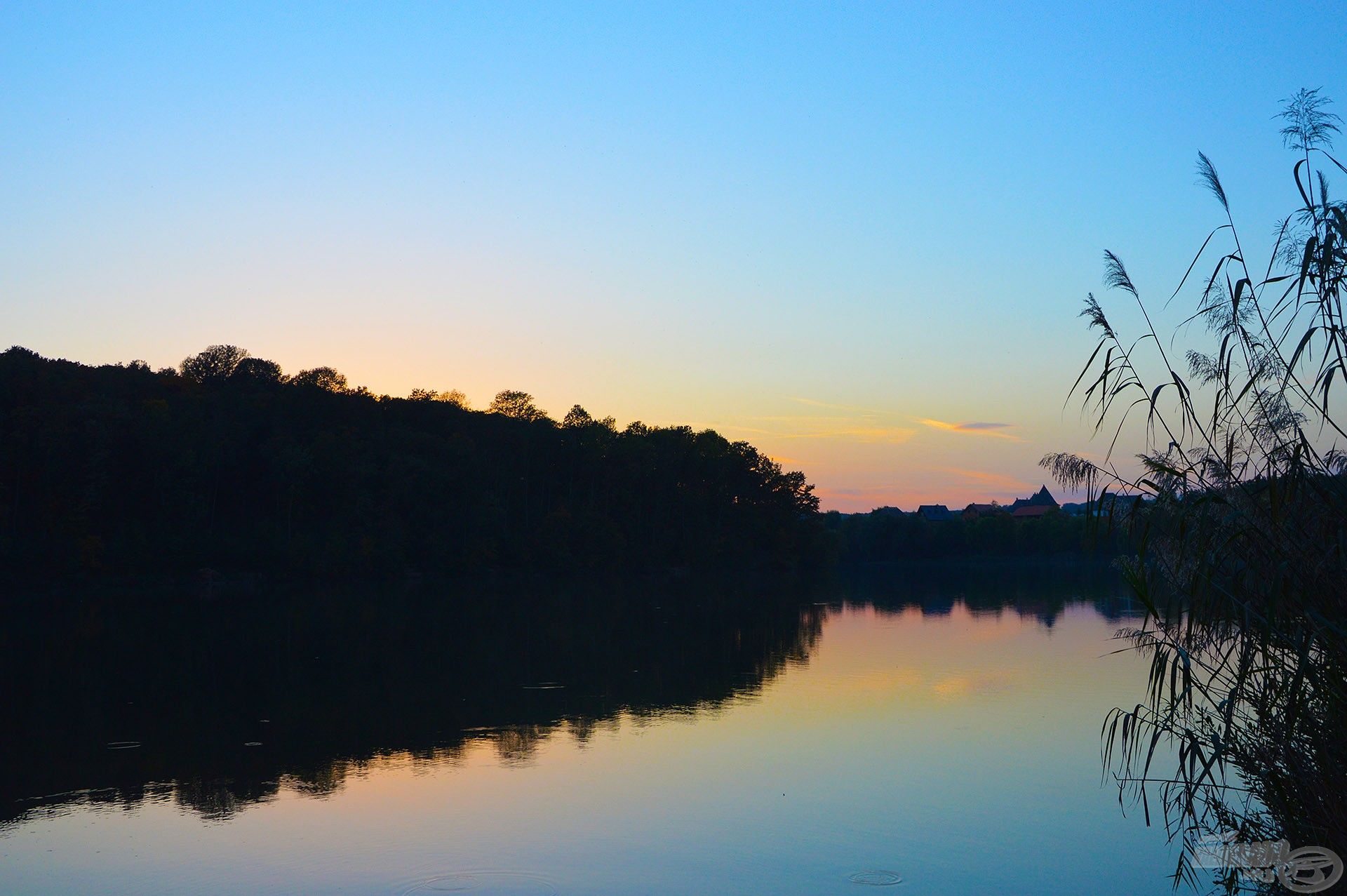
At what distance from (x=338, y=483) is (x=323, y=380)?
13.2m

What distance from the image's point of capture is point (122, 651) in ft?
68.2

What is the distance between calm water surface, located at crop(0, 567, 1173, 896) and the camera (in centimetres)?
743

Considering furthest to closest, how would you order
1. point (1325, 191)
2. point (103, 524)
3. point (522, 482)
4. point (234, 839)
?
point (522, 482) → point (103, 524) → point (234, 839) → point (1325, 191)

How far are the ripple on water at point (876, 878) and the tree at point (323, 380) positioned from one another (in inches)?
2442

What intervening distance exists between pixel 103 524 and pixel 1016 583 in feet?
135

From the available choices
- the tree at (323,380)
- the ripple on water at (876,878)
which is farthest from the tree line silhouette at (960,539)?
the ripple on water at (876,878)

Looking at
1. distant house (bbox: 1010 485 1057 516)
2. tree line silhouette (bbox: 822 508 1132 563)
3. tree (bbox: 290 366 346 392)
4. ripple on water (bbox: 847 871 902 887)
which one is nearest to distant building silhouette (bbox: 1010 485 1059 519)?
distant house (bbox: 1010 485 1057 516)

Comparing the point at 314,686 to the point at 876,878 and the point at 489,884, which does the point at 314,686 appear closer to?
the point at 489,884

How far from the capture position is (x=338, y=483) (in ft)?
190

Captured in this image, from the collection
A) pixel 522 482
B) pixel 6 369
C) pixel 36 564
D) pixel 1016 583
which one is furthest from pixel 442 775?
pixel 522 482

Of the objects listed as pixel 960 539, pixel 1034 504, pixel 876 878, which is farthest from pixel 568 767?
pixel 1034 504

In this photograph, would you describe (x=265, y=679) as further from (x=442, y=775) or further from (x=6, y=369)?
(x=6, y=369)

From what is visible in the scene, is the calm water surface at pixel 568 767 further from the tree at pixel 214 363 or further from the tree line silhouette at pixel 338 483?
the tree at pixel 214 363

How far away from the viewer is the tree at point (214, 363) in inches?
2753
